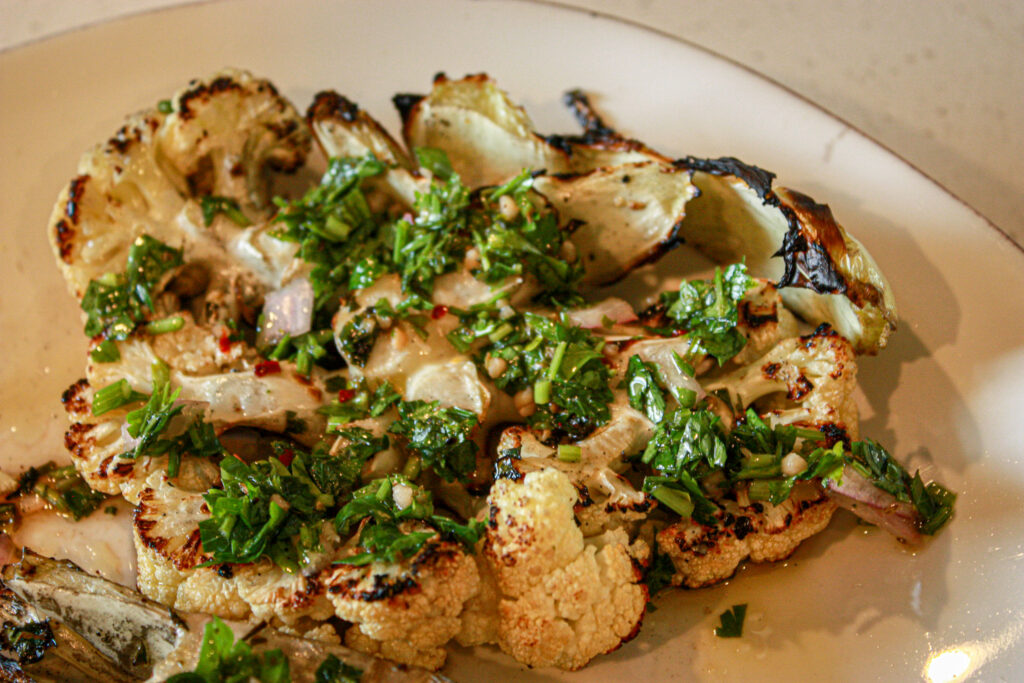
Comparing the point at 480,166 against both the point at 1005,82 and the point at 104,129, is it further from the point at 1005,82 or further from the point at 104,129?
the point at 1005,82

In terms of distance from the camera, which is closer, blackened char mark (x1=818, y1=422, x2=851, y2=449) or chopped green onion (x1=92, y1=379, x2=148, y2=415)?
blackened char mark (x1=818, y1=422, x2=851, y2=449)

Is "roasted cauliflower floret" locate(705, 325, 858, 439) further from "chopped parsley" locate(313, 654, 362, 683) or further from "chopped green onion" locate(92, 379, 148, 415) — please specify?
"chopped green onion" locate(92, 379, 148, 415)

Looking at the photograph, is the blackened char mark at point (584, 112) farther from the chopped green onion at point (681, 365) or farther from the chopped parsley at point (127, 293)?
the chopped parsley at point (127, 293)

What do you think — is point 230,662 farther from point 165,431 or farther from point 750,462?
point 750,462

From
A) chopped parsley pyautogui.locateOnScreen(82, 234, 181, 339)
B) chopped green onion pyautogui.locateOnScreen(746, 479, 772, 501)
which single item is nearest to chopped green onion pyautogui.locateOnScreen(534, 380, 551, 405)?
chopped green onion pyautogui.locateOnScreen(746, 479, 772, 501)

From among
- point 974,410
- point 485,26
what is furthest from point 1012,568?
point 485,26

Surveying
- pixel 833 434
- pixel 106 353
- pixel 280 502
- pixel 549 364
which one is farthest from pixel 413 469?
pixel 833 434

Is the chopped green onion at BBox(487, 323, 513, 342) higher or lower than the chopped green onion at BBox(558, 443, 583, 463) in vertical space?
higher
